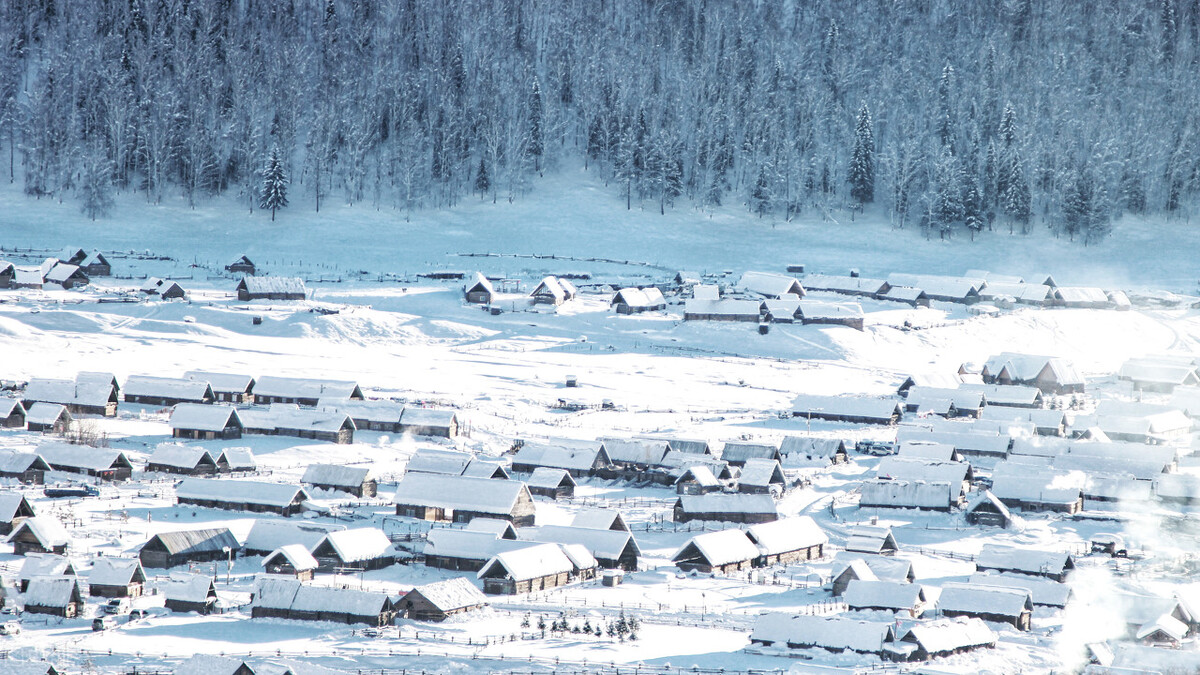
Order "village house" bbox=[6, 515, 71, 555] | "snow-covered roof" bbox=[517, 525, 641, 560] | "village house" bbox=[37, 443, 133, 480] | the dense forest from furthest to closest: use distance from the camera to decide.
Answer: the dense forest, "village house" bbox=[37, 443, 133, 480], "snow-covered roof" bbox=[517, 525, 641, 560], "village house" bbox=[6, 515, 71, 555]

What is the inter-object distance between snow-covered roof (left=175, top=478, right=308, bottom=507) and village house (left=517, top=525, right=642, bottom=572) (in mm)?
7902

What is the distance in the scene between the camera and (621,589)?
138ft

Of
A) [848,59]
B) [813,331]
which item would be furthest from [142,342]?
[848,59]

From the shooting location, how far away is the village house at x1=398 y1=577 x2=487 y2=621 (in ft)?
125

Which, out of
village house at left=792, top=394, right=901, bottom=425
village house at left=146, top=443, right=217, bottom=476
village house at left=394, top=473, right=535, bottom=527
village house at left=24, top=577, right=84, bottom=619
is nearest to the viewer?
village house at left=24, top=577, right=84, bottom=619

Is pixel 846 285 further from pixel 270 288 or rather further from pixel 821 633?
pixel 821 633

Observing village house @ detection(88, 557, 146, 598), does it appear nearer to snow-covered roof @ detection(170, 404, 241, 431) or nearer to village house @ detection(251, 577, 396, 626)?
village house @ detection(251, 577, 396, 626)

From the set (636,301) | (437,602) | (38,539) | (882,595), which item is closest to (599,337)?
(636,301)

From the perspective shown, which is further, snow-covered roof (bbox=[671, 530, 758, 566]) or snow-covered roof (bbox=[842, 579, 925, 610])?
snow-covered roof (bbox=[671, 530, 758, 566])

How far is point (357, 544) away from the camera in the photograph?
43281 millimetres

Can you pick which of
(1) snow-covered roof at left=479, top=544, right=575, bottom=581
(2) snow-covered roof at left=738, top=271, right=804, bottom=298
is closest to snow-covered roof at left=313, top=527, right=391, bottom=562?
(1) snow-covered roof at left=479, top=544, right=575, bottom=581

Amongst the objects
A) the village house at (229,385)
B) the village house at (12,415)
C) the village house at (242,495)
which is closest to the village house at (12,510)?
the village house at (242,495)

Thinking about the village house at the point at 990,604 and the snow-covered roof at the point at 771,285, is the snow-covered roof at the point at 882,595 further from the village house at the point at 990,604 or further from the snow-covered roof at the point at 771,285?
the snow-covered roof at the point at 771,285

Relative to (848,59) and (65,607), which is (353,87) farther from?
(65,607)
